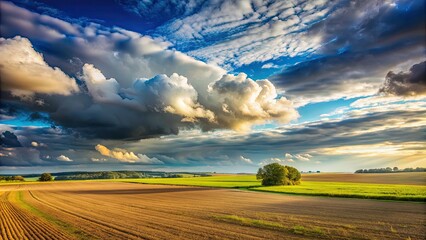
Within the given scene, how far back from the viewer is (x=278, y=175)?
292ft

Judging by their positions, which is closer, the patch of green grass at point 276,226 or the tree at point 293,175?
the patch of green grass at point 276,226

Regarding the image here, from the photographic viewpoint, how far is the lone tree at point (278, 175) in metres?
88.8

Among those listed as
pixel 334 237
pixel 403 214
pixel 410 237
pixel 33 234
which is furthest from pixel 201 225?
pixel 403 214

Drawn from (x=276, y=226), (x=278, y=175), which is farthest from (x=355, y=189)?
(x=276, y=226)

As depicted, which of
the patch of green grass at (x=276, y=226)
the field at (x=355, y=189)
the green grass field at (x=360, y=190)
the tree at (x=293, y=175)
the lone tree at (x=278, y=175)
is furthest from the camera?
the tree at (x=293, y=175)

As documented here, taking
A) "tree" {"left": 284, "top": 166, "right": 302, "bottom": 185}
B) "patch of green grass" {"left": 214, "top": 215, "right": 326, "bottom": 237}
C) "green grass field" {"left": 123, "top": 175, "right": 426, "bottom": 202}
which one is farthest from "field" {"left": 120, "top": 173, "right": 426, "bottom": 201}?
"patch of green grass" {"left": 214, "top": 215, "right": 326, "bottom": 237}

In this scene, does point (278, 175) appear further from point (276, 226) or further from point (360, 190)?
point (276, 226)

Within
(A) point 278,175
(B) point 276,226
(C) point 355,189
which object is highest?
(A) point 278,175

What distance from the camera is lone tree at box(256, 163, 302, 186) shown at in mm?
88750

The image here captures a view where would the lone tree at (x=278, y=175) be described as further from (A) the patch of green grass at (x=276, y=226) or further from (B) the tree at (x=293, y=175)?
(A) the patch of green grass at (x=276, y=226)

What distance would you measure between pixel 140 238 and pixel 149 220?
7977 millimetres

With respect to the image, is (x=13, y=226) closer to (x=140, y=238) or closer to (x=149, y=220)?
(x=149, y=220)

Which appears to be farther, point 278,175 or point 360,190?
point 278,175

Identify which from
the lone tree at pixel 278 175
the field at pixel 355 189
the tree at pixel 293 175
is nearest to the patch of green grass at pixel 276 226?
the field at pixel 355 189
